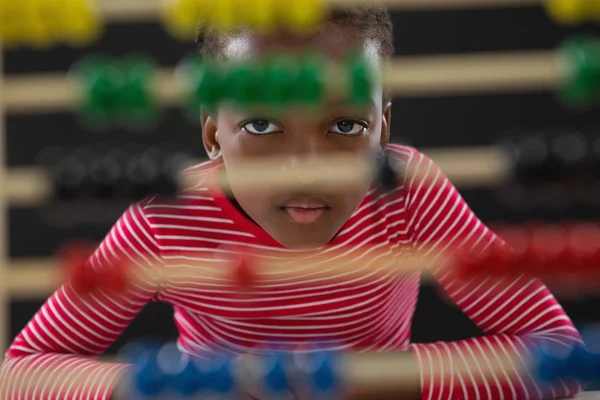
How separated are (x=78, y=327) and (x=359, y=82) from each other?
43 cm

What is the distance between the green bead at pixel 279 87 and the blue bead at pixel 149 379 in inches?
10.6

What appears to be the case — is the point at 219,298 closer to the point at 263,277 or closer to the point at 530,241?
the point at 263,277

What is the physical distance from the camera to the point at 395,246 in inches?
42.9

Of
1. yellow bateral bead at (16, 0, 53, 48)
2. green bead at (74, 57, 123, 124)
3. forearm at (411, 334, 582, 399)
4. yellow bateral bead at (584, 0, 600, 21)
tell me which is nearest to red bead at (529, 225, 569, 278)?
forearm at (411, 334, 582, 399)

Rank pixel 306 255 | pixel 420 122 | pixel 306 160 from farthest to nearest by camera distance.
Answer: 1. pixel 420 122
2. pixel 306 255
3. pixel 306 160

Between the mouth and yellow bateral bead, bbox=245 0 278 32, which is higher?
yellow bateral bead, bbox=245 0 278 32

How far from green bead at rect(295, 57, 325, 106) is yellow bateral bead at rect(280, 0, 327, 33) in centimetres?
5

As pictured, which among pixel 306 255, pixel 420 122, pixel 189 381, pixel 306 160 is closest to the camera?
pixel 189 381

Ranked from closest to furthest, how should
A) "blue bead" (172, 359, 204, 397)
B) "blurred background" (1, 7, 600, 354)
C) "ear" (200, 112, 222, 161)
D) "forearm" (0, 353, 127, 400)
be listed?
"blue bead" (172, 359, 204, 397) → "forearm" (0, 353, 127, 400) → "ear" (200, 112, 222, 161) → "blurred background" (1, 7, 600, 354)

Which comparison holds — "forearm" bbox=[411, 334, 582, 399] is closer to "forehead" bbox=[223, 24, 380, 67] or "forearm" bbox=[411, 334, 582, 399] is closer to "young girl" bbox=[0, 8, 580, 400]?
"young girl" bbox=[0, 8, 580, 400]

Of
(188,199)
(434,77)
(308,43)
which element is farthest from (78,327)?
(434,77)

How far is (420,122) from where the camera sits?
74.3 inches

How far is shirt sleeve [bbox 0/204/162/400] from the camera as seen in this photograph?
0.98 meters

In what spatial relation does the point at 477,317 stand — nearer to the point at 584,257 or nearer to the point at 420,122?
the point at 584,257
